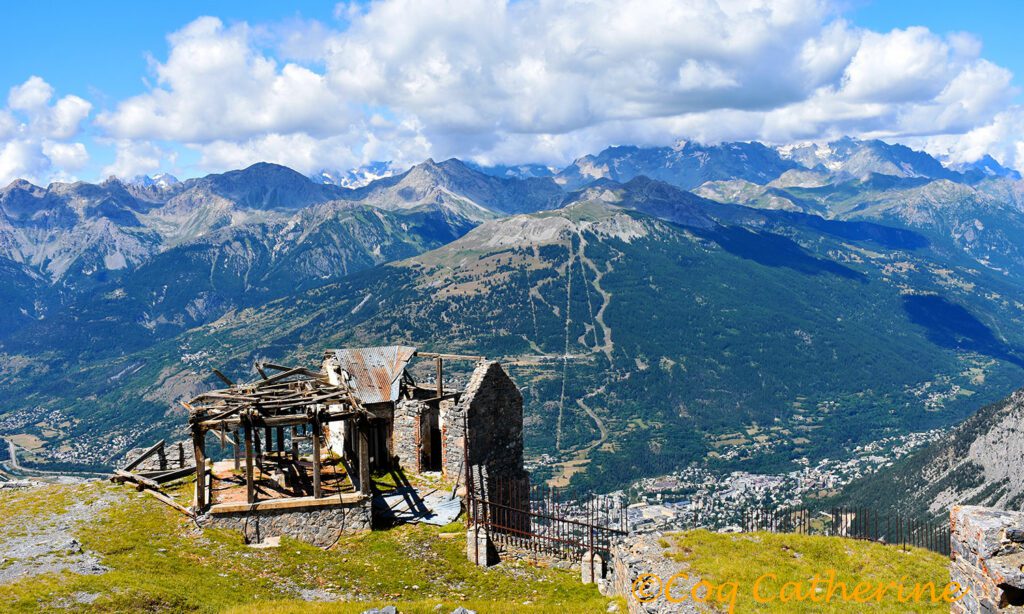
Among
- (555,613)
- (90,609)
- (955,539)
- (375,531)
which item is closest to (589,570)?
(555,613)

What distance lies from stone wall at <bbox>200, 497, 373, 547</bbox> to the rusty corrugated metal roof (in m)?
8.83

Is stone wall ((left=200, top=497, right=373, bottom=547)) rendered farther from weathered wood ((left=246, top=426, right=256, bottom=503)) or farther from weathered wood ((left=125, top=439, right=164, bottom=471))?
weathered wood ((left=125, top=439, right=164, bottom=471))

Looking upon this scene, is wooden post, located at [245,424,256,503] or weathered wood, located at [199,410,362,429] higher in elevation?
weathered wood, located at [199,410,362,429]

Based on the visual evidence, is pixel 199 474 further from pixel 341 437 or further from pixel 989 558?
pixel 989 558

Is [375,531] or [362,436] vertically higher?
[362,436]

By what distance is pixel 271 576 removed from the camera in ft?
92.1

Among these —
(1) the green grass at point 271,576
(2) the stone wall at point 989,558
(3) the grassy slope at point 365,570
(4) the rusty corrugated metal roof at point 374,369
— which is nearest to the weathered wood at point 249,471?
(1) the green grass at point 271,576

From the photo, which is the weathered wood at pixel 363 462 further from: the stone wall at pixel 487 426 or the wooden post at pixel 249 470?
the stone wall at pixel 487 426

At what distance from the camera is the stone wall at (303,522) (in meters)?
32.3

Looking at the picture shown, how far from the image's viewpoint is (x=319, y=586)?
27.5 metres

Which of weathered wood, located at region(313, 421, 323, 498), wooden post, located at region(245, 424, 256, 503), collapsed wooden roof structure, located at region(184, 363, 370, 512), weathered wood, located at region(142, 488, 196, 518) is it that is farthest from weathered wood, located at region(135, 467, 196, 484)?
weathered wood, located at region(313, 421, 323, 498)

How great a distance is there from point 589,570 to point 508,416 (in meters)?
12.2

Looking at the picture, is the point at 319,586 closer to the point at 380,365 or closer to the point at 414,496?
the point at 414,496

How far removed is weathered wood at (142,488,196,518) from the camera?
33.5 meters
